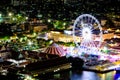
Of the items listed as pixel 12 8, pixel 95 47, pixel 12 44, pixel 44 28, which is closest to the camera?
pixel 95 47

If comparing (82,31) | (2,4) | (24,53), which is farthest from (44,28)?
(2,4)

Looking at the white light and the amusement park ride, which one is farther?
the white light

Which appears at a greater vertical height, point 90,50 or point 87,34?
point 87,34

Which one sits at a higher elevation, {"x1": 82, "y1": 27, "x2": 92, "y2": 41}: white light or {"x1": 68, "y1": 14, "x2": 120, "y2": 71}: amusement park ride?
{"x1": 82, "y1": 27, "x2": 92, "y2": 41}: white light

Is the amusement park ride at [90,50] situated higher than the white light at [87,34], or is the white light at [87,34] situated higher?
the white light at [87,34]

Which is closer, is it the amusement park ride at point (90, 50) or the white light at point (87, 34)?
the amusement park ride at point (90, 50)

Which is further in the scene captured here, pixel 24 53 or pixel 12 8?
pixel 12 8

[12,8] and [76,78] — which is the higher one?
[12,8]

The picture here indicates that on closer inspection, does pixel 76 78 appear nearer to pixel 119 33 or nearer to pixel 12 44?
pixel 12 44

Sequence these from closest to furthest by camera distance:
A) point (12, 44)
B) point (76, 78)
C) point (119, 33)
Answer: point (76, 78) < point (12, 44) < point (119, 33)
